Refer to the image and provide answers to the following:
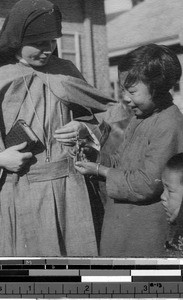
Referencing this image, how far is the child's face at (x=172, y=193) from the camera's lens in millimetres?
4977

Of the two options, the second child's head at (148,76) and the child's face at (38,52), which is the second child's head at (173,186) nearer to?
the second child's head at (148,76)

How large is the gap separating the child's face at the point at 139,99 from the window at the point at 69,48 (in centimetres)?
38

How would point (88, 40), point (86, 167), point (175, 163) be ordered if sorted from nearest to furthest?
point (175, 163)
point (86, 167)
point (88, 40)

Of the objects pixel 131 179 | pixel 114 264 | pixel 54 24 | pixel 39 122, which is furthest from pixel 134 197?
pixel 54 24

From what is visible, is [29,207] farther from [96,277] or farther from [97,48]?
[97,48]

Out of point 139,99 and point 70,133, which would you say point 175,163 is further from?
point 70,133

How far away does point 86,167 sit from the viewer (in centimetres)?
507

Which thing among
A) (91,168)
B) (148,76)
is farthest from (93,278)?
(148,76)

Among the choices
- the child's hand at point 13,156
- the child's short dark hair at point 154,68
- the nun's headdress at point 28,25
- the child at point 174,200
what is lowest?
the child at point 174,200

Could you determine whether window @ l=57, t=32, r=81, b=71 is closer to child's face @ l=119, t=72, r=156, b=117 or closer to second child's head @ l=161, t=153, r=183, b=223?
child's face @ l=119, t=72, r=156, b=117

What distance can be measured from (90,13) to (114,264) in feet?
6.05

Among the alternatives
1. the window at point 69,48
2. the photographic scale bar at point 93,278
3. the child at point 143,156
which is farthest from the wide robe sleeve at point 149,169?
the window at point 69,48

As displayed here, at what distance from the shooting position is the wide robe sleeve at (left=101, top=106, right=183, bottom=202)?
195 inches

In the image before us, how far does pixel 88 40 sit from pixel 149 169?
1.07 m
